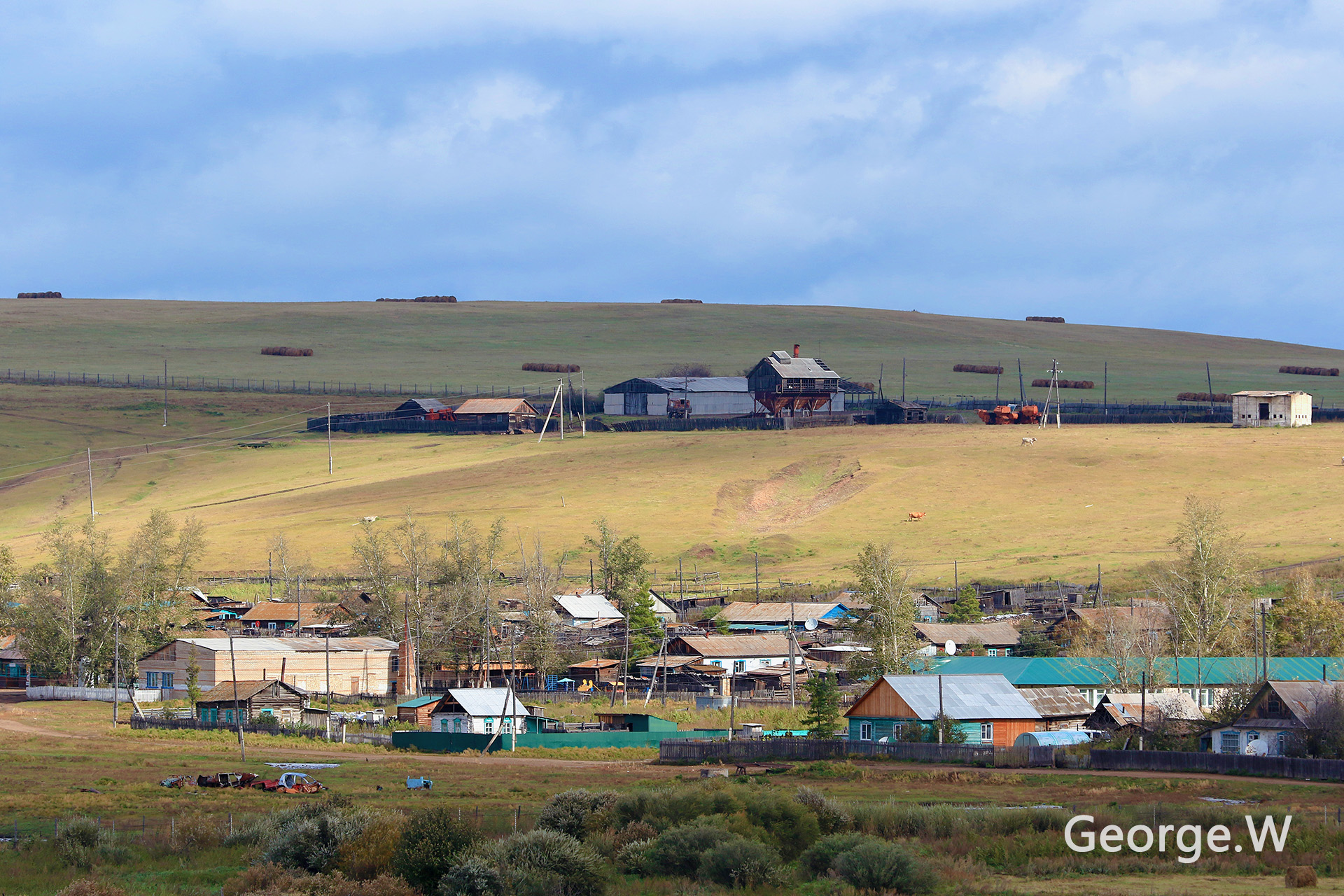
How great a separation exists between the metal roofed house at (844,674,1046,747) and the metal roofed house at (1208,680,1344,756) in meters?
7.74

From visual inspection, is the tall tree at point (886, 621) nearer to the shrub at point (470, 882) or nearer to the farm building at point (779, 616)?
the farm building at point (779, 616)

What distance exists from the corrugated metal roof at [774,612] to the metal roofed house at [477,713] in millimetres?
19567

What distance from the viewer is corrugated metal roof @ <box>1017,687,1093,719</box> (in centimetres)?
5419

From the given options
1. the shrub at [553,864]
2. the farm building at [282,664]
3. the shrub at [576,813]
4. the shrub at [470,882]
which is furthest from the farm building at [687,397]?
the shrub at [470,882]

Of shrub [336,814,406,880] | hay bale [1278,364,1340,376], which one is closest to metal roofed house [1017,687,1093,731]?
shrub [336,814,406,880]

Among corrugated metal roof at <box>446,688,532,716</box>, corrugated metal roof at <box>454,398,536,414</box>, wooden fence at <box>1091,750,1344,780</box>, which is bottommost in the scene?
corrugated metal roof at <box>446,688,532,716</box>

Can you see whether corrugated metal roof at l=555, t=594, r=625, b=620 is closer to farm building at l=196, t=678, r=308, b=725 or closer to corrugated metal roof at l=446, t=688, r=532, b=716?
farm building at l=196, t=678, r=308, b=725

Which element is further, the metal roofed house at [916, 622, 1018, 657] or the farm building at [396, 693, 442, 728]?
the metal roofed house at [916, 622, 1018, 657]

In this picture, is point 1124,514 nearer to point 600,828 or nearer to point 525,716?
point 525,716

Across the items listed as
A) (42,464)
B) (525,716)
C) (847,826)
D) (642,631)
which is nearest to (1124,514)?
(642,631)

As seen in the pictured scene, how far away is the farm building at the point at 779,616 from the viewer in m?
77.8

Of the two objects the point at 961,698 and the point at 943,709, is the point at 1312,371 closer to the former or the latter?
the point at 961,698

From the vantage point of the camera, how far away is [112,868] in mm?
26469

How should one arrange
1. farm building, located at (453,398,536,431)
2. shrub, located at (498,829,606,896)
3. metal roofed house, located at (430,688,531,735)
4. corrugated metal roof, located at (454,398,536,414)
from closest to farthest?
1. shrub, located at (498,829,606,896)
2. metal roofed house, located at (430,688,531,735)
3. farm building, located at (453,398,536,431)
4. corrugated metal roof, located at (454,398,536,414)
